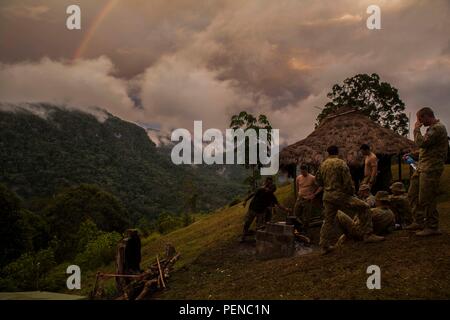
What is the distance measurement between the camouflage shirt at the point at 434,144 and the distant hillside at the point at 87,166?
165 ft

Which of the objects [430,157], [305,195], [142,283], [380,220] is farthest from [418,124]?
[142,283]

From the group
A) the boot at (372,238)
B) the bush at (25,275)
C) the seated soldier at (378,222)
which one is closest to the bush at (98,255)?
the bush at (25,275)

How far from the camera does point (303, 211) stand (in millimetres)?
11836

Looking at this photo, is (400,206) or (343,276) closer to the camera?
(343,276)

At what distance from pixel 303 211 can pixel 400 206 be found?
309cm

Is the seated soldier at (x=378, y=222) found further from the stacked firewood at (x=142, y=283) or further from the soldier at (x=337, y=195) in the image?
the stacked firewood at (x=142, y=283)

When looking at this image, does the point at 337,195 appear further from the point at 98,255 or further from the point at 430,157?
the point at 98,255

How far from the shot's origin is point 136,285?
31.5ft

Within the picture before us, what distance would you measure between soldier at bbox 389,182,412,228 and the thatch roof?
6.04 meters

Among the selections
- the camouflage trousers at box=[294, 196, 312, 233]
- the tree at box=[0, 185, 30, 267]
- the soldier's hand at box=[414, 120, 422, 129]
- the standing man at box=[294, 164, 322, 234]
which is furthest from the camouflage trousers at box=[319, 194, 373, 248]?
the tree at box=[0, 185, 30, 267]

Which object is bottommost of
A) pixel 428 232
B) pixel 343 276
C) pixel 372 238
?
pixel 343 276

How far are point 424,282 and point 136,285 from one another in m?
6.64

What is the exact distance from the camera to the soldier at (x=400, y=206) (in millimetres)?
9383

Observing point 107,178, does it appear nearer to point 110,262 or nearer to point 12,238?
point 12,238
